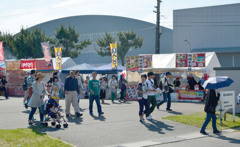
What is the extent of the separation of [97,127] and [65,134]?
4.84ft

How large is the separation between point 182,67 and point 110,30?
39.9m

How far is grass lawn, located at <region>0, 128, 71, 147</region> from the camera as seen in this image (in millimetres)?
7215

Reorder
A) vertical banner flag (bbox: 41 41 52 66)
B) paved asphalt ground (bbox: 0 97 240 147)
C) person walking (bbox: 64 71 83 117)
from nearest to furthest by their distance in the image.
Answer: paved asphalt ground (bbox: 0 97 240 147)
person walking (bbox: 64 71 83 117)
vertical banner flag (bbox: 41 41 52 66)

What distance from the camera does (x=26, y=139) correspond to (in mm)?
7625

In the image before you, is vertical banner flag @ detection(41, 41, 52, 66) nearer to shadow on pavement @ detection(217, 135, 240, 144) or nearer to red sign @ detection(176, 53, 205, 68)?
red sign @ detection(176, 53, 205, 68)

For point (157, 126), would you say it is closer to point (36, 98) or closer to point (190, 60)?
point (36, 98)

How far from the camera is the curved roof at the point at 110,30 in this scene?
54.2m

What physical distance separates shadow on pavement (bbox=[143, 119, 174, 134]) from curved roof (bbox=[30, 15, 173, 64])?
43022 mm

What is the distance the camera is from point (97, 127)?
9.81 m

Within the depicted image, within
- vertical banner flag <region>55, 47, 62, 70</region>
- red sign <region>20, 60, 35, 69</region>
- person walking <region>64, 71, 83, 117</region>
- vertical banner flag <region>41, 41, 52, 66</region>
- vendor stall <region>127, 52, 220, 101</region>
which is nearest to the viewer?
person walking <region>64, 71, 83, 117</region>

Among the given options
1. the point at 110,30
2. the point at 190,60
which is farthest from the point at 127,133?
the point at 110,30

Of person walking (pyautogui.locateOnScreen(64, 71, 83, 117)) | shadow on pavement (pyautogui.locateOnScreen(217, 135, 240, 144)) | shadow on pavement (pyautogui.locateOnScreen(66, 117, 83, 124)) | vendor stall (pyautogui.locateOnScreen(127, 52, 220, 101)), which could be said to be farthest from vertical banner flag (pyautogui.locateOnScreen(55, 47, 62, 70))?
shadow on pavement (pyautogui.locateOnScreen(217, 135, 240, 144))

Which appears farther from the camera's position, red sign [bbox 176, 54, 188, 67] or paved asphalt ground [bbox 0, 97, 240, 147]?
red sign [bbox 176, 54, 188, 67]

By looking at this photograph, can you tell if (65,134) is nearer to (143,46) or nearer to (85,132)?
(85,132)
